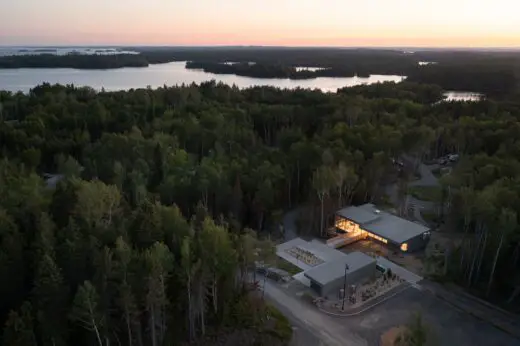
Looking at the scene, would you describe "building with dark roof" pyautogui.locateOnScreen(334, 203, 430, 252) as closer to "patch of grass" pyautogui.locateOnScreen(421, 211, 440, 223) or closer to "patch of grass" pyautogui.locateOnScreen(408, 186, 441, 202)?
"patch of grass" pyautogui.locateOnScreen(421, 211, 440, 223)

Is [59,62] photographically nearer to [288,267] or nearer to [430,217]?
[430,217]

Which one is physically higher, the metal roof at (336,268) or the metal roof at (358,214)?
the metal roof at (358,214)

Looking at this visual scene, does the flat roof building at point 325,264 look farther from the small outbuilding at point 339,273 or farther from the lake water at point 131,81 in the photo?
the lake water at point 131,81

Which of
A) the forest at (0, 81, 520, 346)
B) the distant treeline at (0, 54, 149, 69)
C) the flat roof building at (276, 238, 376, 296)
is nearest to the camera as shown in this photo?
the forest at (0, 81, 520, 346)

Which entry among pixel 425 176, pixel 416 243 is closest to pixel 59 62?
pixel 425 176

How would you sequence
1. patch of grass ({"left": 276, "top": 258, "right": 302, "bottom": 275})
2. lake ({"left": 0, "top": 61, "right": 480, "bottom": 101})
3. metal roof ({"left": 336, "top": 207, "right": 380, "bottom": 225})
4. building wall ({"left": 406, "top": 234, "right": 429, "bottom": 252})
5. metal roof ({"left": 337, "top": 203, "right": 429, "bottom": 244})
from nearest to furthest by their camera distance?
patch of grass ({"left": 276, "top": 258, "right": 302, "bottom": 275}) → building wall ({"left": 406, "top": 234, "right": 429, "bottom": 252}) → metal roof ({"left": 337, "top": 203, "right": 429, "bottom": 244}) → metal roof ({"left": 336, "top": 207, "right": 380, "bottom": 225}) → lake ({"left": 0, "top": 61, "right": 480, "bottom": 101})

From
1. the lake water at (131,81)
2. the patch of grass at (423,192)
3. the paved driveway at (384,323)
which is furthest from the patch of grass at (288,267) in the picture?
the lake water at (131,81)

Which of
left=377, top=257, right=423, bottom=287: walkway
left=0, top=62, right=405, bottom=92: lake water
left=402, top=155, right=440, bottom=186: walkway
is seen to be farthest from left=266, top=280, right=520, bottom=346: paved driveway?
left=0, top=62, right=405, bottom=92: lake water
